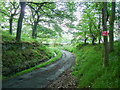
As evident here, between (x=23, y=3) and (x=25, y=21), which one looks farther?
(x=25, y=21)

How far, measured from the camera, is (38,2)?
9.47 m

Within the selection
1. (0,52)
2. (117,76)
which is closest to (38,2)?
(0,52)

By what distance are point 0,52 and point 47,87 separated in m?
5.69

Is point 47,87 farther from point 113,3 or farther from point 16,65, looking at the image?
point 113,3

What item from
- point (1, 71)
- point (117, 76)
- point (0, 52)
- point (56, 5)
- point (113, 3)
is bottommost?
point (1, 71)

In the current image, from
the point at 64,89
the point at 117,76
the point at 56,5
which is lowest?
the point at 64,89

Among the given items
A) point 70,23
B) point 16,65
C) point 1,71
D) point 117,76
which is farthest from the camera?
point 70,23

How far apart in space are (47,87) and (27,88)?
1.19 m

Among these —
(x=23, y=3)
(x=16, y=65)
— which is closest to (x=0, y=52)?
(x=16, y=65)

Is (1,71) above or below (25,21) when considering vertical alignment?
below

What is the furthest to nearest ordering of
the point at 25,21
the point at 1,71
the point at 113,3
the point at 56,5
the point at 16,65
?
the point at 25,21 < the point at 56,5 < the point at 16,65 < the point at 113,3 < the point at 1,71

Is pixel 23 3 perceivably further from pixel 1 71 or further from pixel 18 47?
pixel 1 71

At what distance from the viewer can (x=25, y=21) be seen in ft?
51.5

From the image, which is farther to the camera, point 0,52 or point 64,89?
point 0,52
